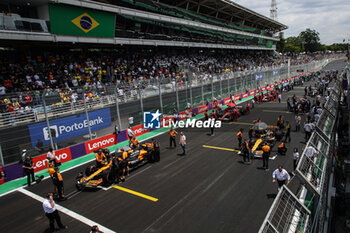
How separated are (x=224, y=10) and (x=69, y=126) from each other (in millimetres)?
48037

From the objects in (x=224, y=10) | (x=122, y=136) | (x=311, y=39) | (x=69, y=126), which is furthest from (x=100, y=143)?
(x=311, y=39)

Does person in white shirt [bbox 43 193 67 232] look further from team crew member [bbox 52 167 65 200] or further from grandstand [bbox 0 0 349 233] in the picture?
team crew member [bbox 52 167 65 200]

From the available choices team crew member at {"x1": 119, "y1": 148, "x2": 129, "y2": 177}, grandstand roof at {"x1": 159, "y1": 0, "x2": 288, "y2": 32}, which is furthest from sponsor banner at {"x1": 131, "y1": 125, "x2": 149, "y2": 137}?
grandstand roof at {"x1": 159, "y1": 0, "x2": 288, "y2": 32}

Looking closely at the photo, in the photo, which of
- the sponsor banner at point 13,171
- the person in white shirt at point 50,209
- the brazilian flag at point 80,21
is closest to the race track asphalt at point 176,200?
the person in white shirt at point 50,209

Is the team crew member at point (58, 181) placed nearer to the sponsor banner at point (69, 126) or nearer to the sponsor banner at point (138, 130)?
the sponsor banner at point (69, 126)

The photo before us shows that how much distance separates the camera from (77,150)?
14.2 metres

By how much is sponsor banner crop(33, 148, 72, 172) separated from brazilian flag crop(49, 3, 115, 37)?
36.4ft

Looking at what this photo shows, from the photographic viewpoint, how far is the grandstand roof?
4325cm

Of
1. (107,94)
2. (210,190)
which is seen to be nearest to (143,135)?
(107,94)

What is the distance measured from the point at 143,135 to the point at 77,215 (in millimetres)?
9990

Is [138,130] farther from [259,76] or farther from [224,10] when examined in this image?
[224,10]

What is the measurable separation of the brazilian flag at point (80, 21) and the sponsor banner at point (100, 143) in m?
10.4

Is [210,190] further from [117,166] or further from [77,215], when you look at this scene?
[77,215]

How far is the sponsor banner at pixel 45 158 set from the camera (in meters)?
12.4
